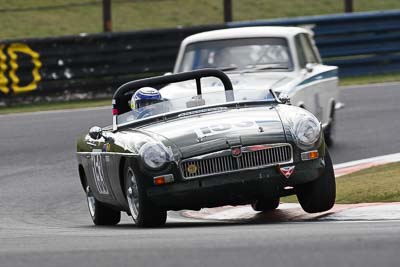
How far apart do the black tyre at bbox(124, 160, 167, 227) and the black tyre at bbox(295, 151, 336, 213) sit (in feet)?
3.64

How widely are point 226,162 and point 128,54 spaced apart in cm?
1332

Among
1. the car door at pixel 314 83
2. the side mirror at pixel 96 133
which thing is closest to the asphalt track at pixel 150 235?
the car door at pixel 314 83

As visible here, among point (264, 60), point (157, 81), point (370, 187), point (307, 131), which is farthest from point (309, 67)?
point (307, 131)

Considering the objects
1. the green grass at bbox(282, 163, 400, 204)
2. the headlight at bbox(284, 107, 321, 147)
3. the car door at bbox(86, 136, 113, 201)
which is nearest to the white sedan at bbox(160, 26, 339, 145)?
the green grass at bbox(282, 163, 400, 204)

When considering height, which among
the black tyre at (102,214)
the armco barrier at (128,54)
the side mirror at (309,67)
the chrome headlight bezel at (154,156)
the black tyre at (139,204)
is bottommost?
the armco barrier at (128,54)

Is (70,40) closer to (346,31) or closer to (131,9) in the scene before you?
(346,31)

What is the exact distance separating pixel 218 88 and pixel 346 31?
10267mm

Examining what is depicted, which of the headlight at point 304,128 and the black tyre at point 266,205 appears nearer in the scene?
the headlight at point 304,128

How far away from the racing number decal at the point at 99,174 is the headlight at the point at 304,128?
1.71 m

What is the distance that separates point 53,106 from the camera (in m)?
21.6

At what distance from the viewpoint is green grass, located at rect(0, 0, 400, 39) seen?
30.0 m

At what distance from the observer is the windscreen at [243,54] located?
14953 mm

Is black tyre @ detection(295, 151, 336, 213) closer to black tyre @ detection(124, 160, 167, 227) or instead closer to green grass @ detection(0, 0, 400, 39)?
black tyre @ detection(124, 160, 167, 227)

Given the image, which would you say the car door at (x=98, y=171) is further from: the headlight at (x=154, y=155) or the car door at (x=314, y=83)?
the car door at (x=314, y=83)
